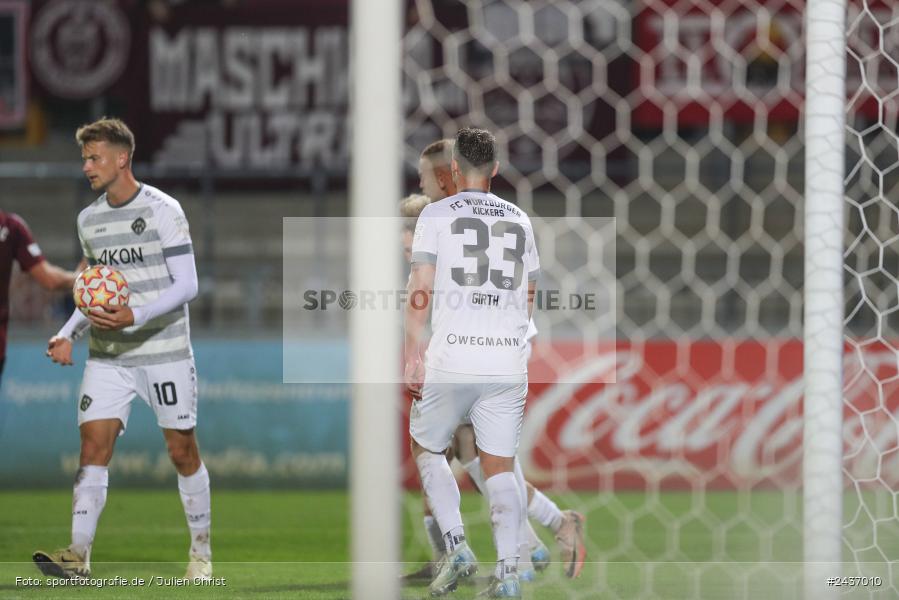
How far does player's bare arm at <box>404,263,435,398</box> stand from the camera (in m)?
4.27

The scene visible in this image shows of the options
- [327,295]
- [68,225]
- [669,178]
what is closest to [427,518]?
[327,295]

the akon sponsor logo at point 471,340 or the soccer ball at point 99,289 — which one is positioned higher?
the soccer ball at point 99,289

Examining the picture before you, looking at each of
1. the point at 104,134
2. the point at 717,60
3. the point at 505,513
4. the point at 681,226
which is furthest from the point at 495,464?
the point at 681,226

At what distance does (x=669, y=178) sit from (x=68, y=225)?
596cm

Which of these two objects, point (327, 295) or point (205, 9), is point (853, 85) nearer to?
point (327, 295)

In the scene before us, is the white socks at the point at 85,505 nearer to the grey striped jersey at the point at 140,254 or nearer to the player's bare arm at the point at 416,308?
the grey striped jersey at the point at 140,254

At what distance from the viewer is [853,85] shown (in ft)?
32.3

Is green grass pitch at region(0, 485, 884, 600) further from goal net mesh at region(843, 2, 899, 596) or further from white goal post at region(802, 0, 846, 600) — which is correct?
white goal post at region(802, 0, 846, 600)

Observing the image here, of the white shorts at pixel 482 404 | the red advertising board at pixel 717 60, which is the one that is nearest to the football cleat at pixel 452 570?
the white shorts at pixel 482 404

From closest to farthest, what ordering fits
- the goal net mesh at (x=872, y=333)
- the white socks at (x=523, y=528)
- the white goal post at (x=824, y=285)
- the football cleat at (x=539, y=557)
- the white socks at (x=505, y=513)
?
the white goal post at (x=824, y=285)
the white socks at (x=505, y=513)
the white socks at (x=523, y=528)
the football cleat at (x=539, y=557)
the goal net mesh at (x=872, y=333)

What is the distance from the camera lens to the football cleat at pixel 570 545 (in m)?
5.10

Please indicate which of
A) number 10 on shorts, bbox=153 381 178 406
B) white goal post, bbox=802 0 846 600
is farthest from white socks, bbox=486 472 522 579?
number 10 on shorts, bbox=153 381 178 406

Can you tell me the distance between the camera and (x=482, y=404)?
14.6ft

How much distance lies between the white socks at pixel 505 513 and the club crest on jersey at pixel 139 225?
5.59 ft
